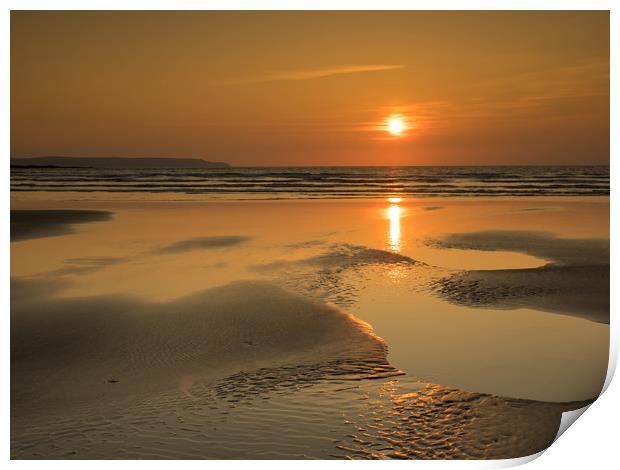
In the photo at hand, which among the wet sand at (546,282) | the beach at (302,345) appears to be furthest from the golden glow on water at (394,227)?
the wet sand at (546,282)

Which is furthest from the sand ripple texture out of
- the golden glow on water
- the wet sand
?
the golden glow on water

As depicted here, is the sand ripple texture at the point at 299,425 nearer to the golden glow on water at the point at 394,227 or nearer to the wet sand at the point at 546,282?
the wet sand at the point at 546,282

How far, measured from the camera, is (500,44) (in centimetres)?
903

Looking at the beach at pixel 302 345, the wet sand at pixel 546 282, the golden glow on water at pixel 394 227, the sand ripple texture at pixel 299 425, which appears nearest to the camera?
the sand ripple texture at pixel 299 425

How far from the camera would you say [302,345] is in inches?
200

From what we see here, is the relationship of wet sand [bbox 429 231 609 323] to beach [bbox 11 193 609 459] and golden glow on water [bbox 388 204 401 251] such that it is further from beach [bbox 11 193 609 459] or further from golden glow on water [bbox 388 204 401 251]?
golden glow on water [bbox 388 204 401 251]

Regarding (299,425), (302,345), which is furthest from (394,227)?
(299,425)

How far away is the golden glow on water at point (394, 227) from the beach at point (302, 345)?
0.11 metres

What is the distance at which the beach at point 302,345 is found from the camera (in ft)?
12.1

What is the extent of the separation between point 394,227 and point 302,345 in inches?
290

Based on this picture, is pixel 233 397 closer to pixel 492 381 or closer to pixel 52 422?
pixel 52 422

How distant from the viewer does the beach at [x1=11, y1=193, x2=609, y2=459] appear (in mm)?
3691

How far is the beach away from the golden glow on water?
0.36ft
